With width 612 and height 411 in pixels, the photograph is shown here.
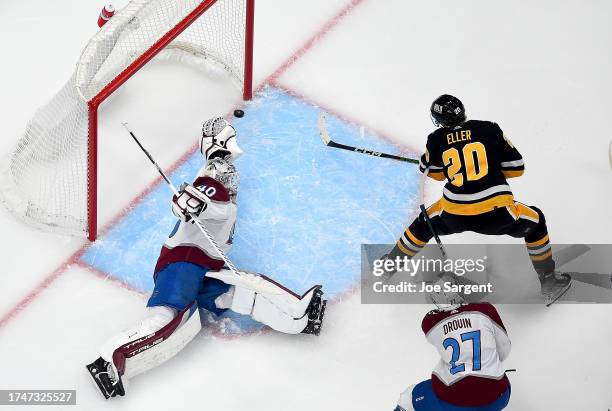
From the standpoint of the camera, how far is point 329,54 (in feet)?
19.7

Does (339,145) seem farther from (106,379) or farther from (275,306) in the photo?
(106,379)

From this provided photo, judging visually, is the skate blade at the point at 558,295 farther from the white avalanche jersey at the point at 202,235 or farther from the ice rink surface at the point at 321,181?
the white avalanche jersey at the point at 202,235

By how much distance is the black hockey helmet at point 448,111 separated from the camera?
4.61m

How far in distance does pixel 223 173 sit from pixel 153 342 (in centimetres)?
77

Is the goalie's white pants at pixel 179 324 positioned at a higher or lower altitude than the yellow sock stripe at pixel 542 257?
lower

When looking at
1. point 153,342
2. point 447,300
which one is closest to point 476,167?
point 447,300

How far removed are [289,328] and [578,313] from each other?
121 cm

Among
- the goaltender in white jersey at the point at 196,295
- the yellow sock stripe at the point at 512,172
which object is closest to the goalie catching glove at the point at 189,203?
the goaltender in white jersey at the point at 196,295

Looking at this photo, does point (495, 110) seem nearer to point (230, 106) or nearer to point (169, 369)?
point (230, 106)

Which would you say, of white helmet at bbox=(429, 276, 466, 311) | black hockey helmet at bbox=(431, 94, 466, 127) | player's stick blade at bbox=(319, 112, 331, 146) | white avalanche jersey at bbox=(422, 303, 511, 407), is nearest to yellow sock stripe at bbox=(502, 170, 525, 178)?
black hockey helmet at bbox=(431, 94, 466, 127)

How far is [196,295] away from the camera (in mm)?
4695

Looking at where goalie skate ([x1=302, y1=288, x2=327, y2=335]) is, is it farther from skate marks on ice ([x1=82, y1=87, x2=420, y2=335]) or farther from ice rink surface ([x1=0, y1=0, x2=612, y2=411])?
skate marks on ice ([x1=82, y1=87, x2=420, y2=335])

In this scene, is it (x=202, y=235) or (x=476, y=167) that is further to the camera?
(x=202, y=235)

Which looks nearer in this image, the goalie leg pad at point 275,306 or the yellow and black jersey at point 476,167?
the yellow and black jersey at point 476,167
